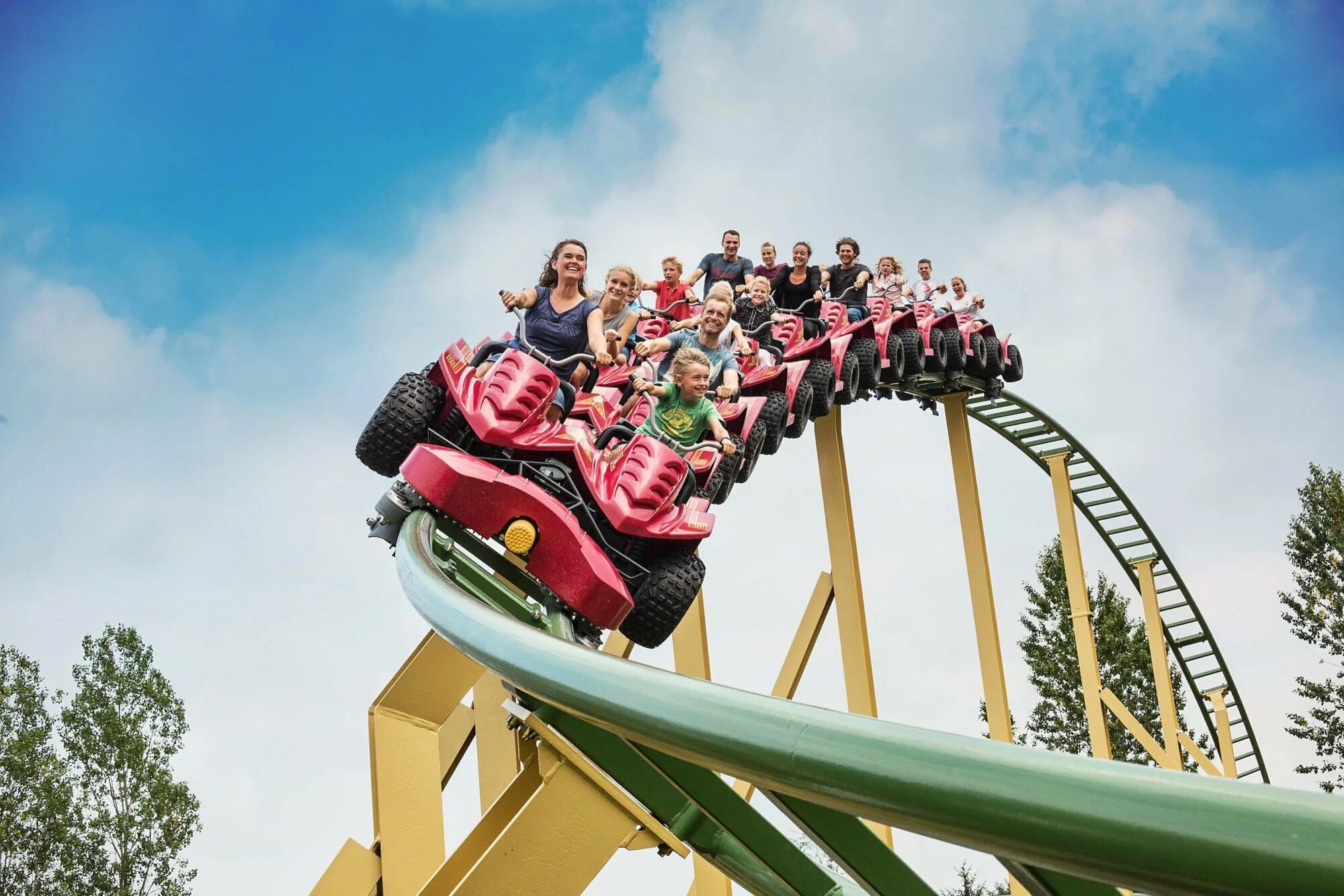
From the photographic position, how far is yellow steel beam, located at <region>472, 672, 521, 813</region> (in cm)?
521

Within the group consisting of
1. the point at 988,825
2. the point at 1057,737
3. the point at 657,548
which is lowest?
the point at 988,825

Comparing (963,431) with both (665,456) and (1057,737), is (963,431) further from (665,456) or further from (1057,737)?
(1057,737)

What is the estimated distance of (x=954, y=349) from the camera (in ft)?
27.0

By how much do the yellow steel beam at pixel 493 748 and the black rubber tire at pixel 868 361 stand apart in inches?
119

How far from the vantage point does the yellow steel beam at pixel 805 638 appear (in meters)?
6.33

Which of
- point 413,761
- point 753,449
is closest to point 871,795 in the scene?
point 413,761

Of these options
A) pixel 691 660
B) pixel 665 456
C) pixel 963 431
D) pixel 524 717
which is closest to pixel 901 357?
pixel 963 431

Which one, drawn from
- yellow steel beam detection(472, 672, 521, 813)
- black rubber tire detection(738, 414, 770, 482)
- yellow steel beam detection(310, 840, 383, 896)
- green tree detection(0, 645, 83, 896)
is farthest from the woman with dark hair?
green tree detection(0, 645, 83, 896)

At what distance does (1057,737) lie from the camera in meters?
18.5

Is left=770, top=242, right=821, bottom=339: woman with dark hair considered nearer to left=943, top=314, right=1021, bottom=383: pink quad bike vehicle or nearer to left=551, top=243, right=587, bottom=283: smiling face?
left=943, top=314, right=1021, bottom=383: pink quad bike vehicle

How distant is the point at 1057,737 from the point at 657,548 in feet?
52.5

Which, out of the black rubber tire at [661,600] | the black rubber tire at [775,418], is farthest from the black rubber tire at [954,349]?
the black rubber tire at [661,600]

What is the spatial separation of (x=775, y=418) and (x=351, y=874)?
10.1 ft

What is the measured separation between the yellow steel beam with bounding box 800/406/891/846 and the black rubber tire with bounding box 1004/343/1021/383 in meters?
2.30
